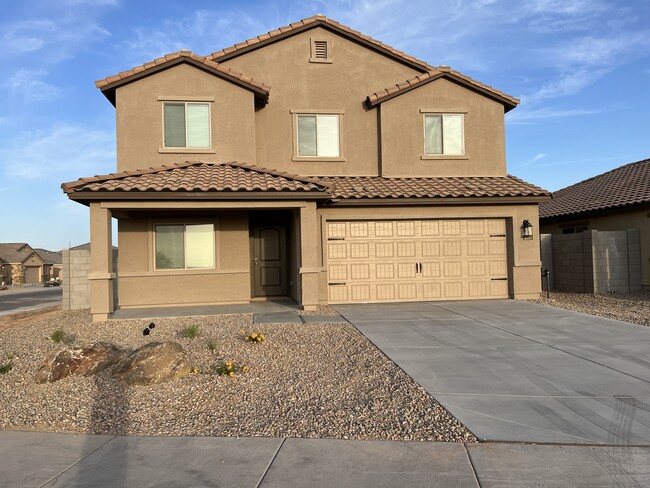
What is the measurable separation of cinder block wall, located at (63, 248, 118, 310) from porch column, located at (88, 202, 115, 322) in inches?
122

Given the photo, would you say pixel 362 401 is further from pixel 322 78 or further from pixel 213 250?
pixel 322 78

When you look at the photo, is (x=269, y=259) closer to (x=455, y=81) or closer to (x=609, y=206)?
(x=455, y=81)

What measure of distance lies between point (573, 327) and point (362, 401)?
5.97 metres

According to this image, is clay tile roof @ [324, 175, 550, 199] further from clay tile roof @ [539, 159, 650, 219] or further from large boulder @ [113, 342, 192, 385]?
large boulder @ [113, 342, 192, 385]

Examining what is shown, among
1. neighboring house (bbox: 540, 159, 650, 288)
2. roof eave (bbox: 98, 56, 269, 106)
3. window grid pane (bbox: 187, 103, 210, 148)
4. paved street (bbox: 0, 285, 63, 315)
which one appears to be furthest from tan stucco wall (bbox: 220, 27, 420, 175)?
paved street (bbox: 0, 285, 63, 315)

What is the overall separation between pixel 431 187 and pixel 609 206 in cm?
770

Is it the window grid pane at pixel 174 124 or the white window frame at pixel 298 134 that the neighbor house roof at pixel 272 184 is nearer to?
the white window frame at pixel 298 134

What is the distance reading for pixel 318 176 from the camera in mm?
14258

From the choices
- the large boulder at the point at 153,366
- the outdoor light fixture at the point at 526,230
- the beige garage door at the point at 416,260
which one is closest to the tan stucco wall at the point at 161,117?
the beige garage door at the point at 416,260

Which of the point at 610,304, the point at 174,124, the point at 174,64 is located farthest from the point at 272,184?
the point at 610,304

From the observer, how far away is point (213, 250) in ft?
43.4

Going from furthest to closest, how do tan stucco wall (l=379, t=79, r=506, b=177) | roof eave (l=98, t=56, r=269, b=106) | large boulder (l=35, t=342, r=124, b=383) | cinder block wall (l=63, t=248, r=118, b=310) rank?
tan stucco wall (l=379, t=79, r=506, b=177)
cinder block wall (l=63, t=248, r=118, b=310)
roof eave (l=98, t=56, r=269, b=106)
large boulder (l=35, t=342, r=124, b=383)

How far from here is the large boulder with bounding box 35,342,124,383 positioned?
254 inches

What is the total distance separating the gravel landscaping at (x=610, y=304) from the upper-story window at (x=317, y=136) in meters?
7.21
